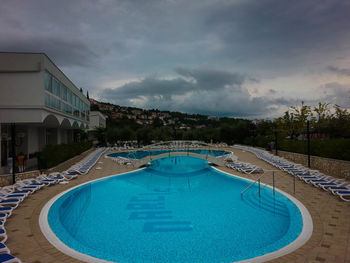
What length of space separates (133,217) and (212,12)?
10.7m

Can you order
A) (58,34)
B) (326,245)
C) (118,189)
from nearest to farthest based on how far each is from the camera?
(326,245), (118,189), (58,34)

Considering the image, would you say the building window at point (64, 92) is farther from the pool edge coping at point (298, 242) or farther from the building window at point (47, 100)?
the pool edge coping at point (298, 242)

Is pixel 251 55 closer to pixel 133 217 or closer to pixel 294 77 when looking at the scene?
pixel 294 77

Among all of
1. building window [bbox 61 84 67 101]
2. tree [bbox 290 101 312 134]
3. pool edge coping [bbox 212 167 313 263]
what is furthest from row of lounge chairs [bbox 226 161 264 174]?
tree [bbox 290 101 312 134]

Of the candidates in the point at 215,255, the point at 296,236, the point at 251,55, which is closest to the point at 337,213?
the point at 296,236

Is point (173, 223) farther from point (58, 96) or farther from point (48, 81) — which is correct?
point (58, 96)

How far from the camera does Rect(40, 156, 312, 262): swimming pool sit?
4.75 metres

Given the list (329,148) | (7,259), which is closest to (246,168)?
(329,148)

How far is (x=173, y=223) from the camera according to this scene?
Result: 650 centimetres

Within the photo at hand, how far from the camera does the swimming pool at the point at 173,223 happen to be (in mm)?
4746

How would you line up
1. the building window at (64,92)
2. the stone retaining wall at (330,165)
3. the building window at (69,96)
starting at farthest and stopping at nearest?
the building window at (69,96) < the building window at (64,92) < the stone retaining wall at (330,165)

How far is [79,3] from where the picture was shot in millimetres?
10820

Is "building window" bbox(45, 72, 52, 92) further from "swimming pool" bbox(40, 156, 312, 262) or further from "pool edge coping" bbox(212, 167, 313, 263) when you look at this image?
"pool edge coping" bbox(212, 167, 313, 263)

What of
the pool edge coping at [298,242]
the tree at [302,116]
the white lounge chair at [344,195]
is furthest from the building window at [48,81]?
the tree at [302,116]
